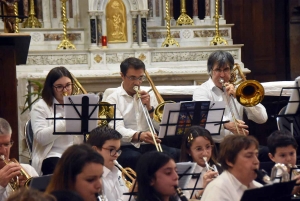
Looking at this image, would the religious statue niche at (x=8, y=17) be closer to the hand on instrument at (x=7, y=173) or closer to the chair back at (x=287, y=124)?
the hand on instrument at (x=7, y=173)

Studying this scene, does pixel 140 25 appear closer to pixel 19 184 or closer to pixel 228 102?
pixel 228 102

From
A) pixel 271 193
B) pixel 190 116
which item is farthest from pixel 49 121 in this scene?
pixel 271 193

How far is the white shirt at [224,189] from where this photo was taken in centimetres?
381

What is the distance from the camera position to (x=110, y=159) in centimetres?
455

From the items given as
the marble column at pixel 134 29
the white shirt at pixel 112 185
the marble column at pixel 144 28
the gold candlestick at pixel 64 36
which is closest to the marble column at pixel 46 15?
the gold candlestick at pixel 64 36

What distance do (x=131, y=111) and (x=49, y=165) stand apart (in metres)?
0.97

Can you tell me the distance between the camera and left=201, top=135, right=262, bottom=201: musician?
384 cm

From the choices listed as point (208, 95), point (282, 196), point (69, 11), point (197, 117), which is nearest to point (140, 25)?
point (69, 11)

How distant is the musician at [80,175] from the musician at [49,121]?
2.02 m

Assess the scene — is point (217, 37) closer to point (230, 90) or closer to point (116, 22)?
point (116, 22)

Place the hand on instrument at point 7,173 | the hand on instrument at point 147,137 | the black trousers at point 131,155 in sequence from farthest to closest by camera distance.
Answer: the black trousers at point 131,155 → the hand on instrument at point 147,137 → the hand on instrument at point 7,173

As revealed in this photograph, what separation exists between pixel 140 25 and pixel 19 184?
5033 millimetres

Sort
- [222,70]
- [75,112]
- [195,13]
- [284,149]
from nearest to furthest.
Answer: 1. [284,149]
2. [75,112]
3. [222,70]
4. [195,13]

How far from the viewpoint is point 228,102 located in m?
6.21
